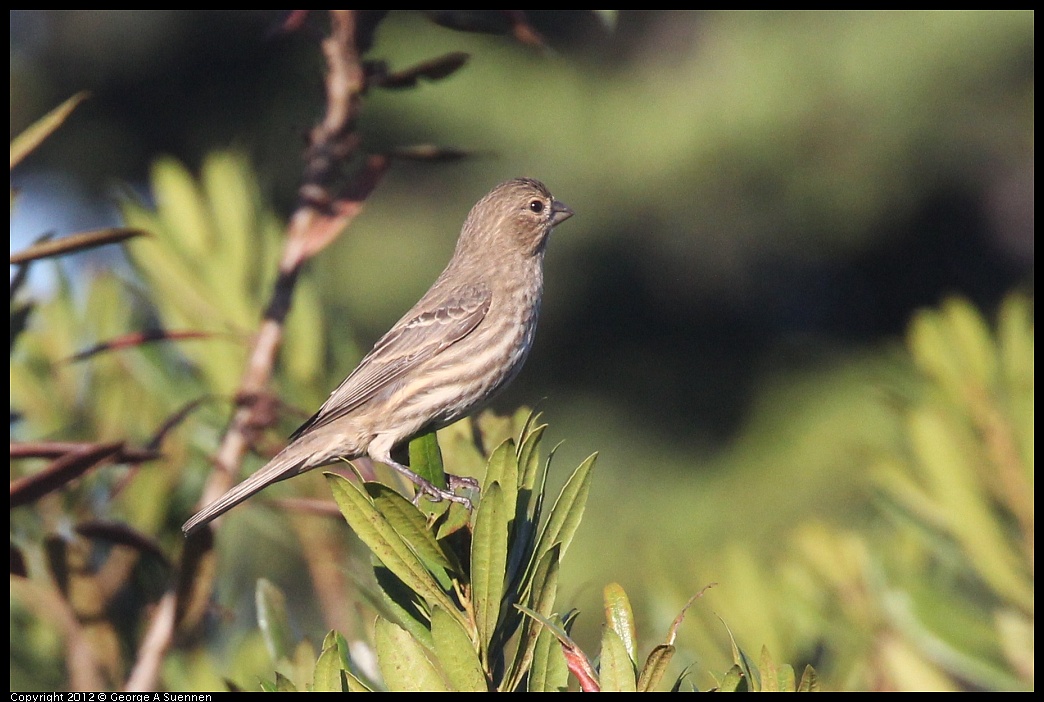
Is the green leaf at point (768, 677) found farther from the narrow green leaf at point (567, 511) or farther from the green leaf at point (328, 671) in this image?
the green leaf at point (328, 671)

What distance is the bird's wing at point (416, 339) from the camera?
3.84 metres

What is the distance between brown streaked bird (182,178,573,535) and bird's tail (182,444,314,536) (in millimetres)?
22

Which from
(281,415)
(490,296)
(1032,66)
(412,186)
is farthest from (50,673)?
(1032,66)

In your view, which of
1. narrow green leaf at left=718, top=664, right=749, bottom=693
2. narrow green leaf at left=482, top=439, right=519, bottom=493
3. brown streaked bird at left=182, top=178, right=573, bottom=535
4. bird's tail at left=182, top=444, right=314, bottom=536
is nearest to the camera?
narrow green leaf at left=718, top=664, right=749, bottom=693

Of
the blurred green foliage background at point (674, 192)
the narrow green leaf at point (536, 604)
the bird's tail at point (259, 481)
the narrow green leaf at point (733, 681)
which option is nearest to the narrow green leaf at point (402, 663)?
the narrow green leaf at point (536, 604)

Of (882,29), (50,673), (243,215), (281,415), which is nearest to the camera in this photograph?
(50,673)

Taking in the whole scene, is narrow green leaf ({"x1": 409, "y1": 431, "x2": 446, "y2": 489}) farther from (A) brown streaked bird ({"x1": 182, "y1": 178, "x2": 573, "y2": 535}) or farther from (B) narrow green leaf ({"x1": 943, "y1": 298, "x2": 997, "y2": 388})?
(B) narrow green leaf ({"x1": 943, "y1": 298, "x2": 997, "y2": 388})

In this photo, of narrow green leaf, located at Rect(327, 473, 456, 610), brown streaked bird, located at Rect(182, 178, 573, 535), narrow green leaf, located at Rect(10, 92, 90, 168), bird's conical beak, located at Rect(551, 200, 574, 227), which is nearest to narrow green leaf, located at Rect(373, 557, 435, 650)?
Answer: narrow green leaf, located at Rect(327, 473, 456, 610)

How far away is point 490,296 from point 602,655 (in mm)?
2719

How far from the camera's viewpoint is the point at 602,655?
5.91ft

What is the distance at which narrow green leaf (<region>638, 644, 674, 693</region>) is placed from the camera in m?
1.79

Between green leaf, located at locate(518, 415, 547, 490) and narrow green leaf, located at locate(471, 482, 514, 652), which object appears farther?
green leaf, located at locate(518, 415, 547, 490)

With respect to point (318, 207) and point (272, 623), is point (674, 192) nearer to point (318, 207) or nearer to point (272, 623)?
point (318, 207)

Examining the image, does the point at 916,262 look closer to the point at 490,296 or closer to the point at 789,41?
the point at 789,41
